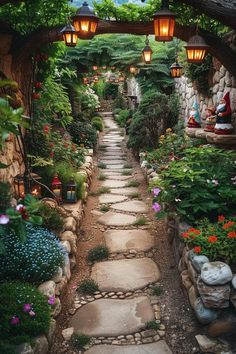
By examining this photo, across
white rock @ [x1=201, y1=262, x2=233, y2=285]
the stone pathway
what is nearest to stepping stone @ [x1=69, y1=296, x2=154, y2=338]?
the stone pathway

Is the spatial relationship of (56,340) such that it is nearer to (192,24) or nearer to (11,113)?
(11,113)

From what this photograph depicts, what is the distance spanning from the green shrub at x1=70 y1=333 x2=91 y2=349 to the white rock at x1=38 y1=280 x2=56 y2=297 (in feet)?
1.56

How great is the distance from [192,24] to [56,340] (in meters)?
4.56

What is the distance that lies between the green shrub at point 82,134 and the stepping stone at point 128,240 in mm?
5530

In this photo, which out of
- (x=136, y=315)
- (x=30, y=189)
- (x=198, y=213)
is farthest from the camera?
(x=30, y=189)

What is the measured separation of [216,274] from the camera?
10.3 feet

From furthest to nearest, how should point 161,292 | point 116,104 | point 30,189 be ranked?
point 116,104 → point 30,189 → point 161,292

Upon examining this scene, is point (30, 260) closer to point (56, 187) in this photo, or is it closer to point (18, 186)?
point (18, 186)

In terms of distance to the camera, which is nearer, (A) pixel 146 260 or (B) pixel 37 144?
(A) pixel 146 260

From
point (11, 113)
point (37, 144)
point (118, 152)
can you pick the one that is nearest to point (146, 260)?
point (37, 144)

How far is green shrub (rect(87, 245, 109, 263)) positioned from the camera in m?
4.82

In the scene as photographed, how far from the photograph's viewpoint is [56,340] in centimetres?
333

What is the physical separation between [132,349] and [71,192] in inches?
127

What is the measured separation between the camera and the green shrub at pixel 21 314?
285 cm
